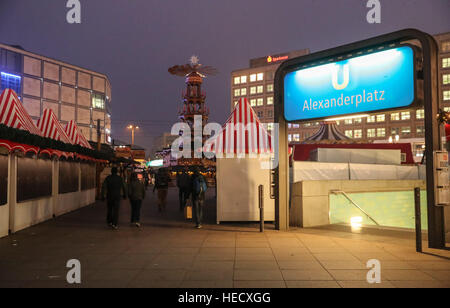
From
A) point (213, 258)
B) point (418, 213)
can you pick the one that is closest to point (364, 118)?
Result: point (418, 213)

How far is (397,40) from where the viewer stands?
8773mm

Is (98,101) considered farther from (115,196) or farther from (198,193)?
(198,193)

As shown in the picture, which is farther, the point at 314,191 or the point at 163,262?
the point at 314,191

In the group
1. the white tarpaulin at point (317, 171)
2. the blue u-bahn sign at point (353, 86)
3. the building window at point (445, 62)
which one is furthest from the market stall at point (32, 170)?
the building window at point (445, 62)

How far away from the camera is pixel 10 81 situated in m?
62.5

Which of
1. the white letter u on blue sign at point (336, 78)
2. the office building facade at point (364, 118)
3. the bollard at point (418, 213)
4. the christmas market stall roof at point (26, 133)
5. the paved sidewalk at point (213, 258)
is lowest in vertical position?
the paved sidewalk at point (213, 258)

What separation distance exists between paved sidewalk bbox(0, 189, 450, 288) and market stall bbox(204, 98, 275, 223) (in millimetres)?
1215

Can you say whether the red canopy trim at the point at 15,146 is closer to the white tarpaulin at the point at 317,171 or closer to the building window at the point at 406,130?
the white tarpaulin at the point at 317,171

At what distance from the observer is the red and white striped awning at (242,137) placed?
1305 centimetres

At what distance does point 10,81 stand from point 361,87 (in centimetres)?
6511

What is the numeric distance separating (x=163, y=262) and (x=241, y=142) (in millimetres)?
6498

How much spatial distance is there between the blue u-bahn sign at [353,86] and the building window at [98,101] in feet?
241
